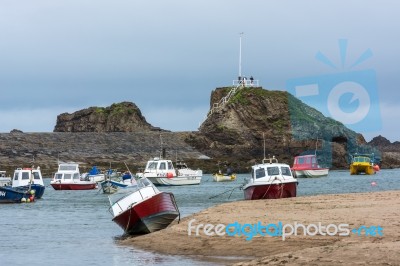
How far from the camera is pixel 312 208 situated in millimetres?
31766

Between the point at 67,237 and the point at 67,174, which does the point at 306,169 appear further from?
the point at 67,237

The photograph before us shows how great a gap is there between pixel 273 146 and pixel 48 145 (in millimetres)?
36740

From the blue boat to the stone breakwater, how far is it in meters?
53.4

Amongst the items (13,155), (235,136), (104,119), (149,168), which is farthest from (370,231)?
(104,119)

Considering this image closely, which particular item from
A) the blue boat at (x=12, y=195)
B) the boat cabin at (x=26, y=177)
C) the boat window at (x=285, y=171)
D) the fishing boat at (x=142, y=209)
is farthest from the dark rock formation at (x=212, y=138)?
the fishing boat at (x=142, y=209)

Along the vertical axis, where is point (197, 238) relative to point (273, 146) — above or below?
below

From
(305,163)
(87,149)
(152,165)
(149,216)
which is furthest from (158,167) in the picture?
(87,149)

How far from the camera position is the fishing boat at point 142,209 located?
31.9 meters

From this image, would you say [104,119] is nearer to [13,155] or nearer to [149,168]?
[13,155]

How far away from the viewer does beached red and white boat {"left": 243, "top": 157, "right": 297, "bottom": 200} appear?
40.9m

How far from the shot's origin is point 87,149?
13025cm

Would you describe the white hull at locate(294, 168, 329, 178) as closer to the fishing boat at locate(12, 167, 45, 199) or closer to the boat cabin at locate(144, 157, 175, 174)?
the boat cabin at locate(144, 157, 175, 174)

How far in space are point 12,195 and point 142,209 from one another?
2677 centimetres

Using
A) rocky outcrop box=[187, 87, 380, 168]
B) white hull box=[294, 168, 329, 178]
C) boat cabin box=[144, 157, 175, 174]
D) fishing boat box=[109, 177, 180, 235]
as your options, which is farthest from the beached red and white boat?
rocky outcrop box=[187, 87, 380, 168]
